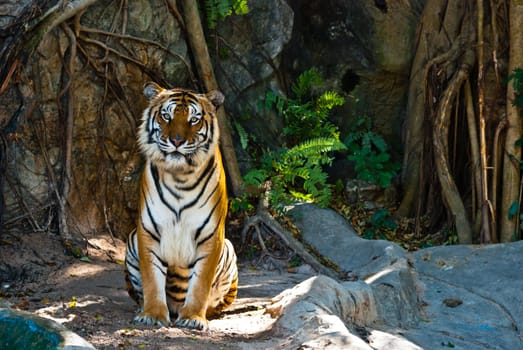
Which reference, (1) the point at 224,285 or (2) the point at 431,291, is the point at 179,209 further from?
(2) the point at 431,291

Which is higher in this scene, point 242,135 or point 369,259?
point 242,135

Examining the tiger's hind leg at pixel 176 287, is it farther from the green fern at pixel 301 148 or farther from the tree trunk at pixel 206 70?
the tree trunk at pixel 206 70

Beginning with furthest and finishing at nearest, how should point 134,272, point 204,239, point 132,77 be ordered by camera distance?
point 132,77
point 134,272
point 204,239

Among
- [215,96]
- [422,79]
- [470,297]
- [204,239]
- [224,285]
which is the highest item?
[422,79]

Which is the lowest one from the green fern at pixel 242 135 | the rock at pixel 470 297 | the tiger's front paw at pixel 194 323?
the rock at pixel 470 297

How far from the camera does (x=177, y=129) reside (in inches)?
245

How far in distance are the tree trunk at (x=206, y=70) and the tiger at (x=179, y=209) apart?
10.3 feet

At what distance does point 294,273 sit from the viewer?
347 inches

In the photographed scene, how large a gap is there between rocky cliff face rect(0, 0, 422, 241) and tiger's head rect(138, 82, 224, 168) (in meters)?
2.21

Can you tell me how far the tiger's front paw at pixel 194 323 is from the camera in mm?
5946

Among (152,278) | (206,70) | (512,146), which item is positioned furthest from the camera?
(206,70)

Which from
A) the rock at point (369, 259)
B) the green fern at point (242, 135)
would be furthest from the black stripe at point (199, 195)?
the green fern at point (242, 135)

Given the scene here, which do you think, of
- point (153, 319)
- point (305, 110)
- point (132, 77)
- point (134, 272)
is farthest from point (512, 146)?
point (153, 319)

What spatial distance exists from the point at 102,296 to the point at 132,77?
3.02m
